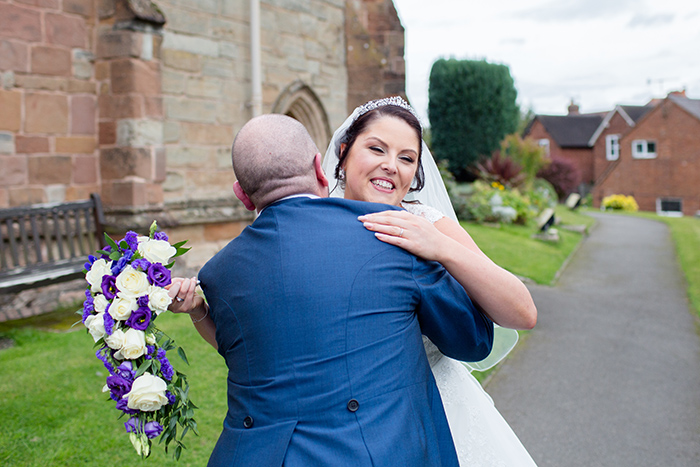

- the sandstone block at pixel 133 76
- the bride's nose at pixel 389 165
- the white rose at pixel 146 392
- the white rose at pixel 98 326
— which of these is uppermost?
the sandstone block at pixel 133 76

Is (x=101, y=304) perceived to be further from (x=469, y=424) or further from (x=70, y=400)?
(x=70, y=400)

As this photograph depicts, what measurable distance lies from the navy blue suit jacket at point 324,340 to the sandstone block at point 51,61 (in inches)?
257

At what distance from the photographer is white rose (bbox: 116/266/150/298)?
5.96ft

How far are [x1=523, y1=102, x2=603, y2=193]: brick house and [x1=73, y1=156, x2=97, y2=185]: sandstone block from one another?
4708cm

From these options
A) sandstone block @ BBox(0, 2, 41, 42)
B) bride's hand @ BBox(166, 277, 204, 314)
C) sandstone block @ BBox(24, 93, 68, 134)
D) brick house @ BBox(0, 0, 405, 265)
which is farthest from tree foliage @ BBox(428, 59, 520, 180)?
bride's hand @ BBox(166, 277, 204, 314)

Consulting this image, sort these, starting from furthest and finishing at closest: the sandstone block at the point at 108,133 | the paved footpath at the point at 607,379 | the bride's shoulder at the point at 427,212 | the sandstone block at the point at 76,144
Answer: the sandstone block at the point at 108,133, the sandstone block at the point at 76,144, the paved footpath at the point at 607,379, the bride's shoulder at the point at 427,212

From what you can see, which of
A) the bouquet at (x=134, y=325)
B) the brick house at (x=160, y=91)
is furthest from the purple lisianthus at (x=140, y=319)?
the brick house at (x=160, y=91)

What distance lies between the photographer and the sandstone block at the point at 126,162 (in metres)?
7.33

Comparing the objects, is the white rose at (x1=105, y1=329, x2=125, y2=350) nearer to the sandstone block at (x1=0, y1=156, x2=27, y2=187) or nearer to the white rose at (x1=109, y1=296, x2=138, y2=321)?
the white rose at (x1=109, y1=296, x2=138, y2=321)

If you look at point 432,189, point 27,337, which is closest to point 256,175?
point 432,189

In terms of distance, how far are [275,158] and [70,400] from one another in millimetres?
3716

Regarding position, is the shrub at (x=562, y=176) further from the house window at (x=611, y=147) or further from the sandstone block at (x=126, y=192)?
the sandstone block at (x=126, y=192)

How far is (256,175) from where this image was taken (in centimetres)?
171

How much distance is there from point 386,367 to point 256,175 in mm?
666
